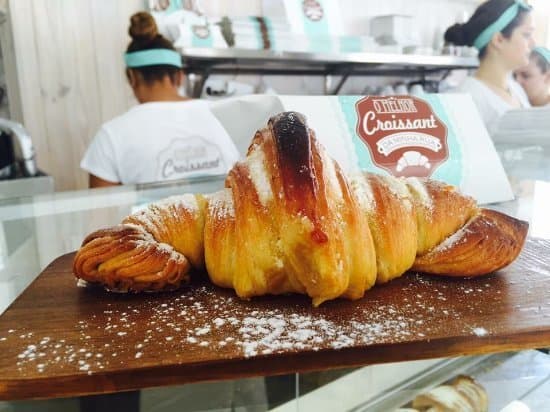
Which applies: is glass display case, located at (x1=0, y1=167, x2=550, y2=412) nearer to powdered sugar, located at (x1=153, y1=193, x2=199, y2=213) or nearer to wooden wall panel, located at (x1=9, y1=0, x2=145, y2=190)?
powdered sugar, located at (x1=153, y1=193, x2=199, y2=213)

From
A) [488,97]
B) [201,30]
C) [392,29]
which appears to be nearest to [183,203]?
[488,97]

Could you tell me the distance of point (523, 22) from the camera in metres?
1.97

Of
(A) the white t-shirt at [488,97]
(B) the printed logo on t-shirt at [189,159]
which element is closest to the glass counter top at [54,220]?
(B) the printed logo on t-shirt at [189,159]

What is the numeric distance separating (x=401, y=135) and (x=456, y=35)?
2.11m

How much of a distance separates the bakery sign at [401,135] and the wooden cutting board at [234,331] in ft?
0.71

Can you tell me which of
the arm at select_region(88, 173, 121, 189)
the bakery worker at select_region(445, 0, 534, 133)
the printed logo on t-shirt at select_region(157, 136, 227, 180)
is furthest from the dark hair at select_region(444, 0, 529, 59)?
the arm at select_region(88, 173, 121, 189)

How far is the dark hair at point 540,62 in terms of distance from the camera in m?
2.12

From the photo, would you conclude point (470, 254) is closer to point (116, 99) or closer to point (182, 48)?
point (182, 48)

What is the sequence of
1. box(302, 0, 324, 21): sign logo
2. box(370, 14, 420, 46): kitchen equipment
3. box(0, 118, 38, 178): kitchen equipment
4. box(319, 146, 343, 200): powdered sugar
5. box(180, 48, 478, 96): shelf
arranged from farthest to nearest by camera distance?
box(370, 14, 420, 46): kitchen equipment → box(302, 0, 324, 21): sign logo → box(180, 48, 478, 96): shelf → box(0, 118, 38, 178): kitchen equipment → box(319, 146, 343, 200): powdered sugar

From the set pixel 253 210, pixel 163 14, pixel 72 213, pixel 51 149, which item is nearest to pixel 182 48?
pixel 163 14

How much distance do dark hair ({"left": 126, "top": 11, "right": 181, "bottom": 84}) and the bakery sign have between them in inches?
45.7

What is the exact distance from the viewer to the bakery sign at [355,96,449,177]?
0.68 m

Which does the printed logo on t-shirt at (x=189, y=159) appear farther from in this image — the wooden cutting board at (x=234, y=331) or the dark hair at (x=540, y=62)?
the dark hair at (x=540, y=62)

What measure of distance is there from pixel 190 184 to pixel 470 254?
1.97ft
